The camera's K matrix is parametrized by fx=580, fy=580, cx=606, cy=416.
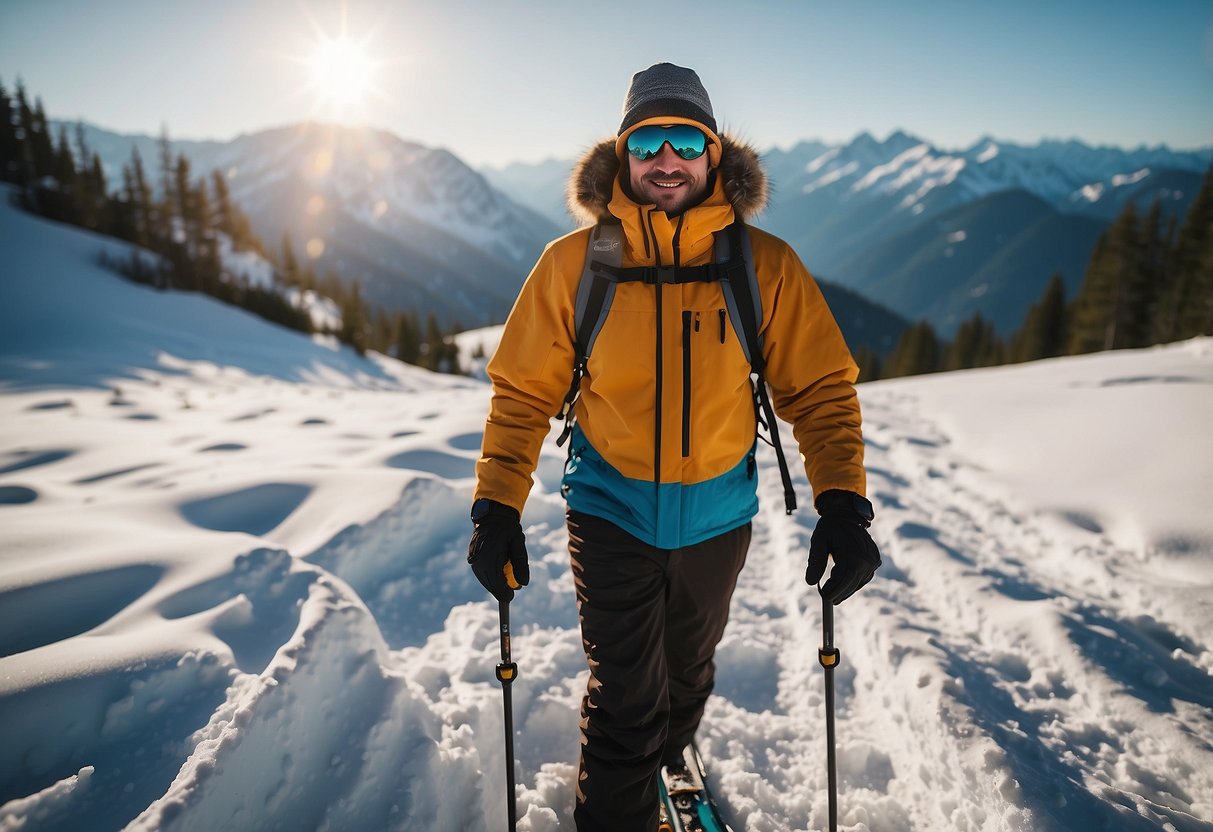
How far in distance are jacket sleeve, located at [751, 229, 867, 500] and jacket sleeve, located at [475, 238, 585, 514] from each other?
82cm

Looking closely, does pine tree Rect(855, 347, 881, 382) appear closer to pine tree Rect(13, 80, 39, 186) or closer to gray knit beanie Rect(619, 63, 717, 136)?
gray knit beanie Rect(619, 63, 717, 136)

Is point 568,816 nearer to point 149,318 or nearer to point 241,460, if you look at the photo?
point 241,460

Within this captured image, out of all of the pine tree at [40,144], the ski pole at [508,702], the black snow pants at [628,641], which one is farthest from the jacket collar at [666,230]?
the pine tree at [40,144]

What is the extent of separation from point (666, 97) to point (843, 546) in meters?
2.02

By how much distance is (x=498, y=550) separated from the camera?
236cm

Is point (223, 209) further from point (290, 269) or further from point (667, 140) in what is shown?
point (667, 140)

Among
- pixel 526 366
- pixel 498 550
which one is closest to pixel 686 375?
pixel 526 366

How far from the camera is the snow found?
7.89 ft

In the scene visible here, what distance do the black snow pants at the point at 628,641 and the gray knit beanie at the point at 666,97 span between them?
1751mm

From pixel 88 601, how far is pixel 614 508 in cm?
286

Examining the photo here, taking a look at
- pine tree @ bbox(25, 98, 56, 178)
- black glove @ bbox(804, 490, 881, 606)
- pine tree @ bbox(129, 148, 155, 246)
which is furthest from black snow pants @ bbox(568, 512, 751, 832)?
pine tree @ bbox(25, 98, 56, 178)

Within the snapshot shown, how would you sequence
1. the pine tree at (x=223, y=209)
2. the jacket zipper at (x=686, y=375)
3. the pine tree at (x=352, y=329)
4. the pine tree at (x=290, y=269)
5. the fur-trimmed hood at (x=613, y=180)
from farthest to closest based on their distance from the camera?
1. the pine tree at (x=290, y=269)
2. the pine tree at (x=223, y=209)
3. the pine tree at (x=352, y=329)
4. the fur-trimmed hood at (x=613, y=180)
5. the jacket zipper at (x=686, y=375)

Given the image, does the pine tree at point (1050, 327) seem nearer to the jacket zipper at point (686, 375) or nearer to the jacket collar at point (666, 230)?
the jacket collar at point (666, 230)

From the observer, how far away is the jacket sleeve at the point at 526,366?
2434 mm
